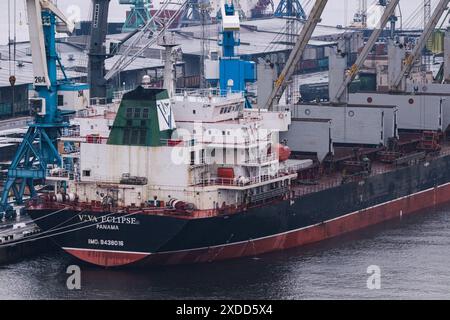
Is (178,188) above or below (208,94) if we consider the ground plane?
below

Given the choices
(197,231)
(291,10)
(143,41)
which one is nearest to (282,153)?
(197,231)

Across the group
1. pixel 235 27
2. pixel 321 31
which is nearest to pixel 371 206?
pixel 235 27

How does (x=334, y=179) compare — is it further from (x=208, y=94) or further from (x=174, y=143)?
(x=174, y=143)

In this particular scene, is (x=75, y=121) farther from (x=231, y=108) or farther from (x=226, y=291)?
(x=226, y=291)

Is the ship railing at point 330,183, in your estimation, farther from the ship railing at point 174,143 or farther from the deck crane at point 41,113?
the deck crane at point 41,113

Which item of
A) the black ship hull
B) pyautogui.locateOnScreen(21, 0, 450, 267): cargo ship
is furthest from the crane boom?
the black ship hull

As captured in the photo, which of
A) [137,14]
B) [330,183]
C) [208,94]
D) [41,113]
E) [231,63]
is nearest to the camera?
[208,94]

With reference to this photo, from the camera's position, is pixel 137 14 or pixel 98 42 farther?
pixel 137 14

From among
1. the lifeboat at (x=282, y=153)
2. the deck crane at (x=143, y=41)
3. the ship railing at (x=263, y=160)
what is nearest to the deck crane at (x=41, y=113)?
the ship railing at (x=263, y=160)
